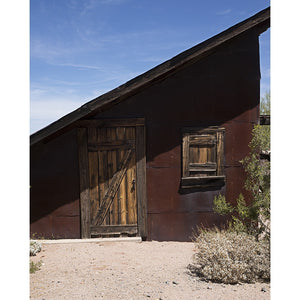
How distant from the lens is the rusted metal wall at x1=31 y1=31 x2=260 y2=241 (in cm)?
783

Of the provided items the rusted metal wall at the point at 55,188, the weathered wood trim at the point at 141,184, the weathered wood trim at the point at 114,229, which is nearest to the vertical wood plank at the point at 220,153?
the weathered wood trim at the point at 141,184

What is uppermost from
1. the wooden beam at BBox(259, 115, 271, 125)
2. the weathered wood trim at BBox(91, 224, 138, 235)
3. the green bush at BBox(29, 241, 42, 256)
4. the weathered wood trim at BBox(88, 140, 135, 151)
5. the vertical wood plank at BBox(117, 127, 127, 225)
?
the wooden beam at BBox(259, 115, 271, 125)

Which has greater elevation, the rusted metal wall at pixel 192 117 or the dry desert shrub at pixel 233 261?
the rusted metal wall at pixel 192 117

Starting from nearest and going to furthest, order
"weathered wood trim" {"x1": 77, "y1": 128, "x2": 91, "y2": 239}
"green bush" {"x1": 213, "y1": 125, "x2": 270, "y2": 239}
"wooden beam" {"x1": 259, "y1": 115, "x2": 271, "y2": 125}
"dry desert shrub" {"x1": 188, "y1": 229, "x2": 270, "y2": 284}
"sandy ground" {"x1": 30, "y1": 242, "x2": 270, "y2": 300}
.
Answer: "sandy ground" {"x1": 30, "y1": 242, "x2": 270, "y2": 300}, "dry desert shrub" {"x1": 188, "y1": 229, "x2": 270, "y2": 284}, "green bush" {"x1": 213, "y1": 125, "x2": 270, "y2": 239}, "weathered wood trim" {"x1": 77, "y1": 128, "x2": 91, "y2": 239}, "wooden beam" {"x1": 259, "y1": 115, "x2": 271, "y2": 125}

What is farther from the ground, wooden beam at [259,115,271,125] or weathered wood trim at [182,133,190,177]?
wooden beam at [259,115,271,125]

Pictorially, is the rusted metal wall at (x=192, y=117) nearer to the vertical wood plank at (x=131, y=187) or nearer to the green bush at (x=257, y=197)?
the vertical wood plank at (x=131, y=187)

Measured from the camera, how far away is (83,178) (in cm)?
783

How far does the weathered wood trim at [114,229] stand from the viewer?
7863mm

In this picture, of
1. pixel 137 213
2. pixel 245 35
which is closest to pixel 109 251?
pixel 137 213

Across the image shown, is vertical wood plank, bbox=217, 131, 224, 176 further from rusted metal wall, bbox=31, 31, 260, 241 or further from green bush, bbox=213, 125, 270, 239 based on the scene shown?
green bush, bbox=213, 125, 270, 239

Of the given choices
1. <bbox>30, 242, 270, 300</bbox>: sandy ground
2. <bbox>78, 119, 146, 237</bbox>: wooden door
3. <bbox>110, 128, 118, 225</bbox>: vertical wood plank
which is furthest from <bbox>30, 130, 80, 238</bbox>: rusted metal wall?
<bbox>110, 128, 118, 225</bbox>: vertical wood plank

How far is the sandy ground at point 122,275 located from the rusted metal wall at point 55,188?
2.00 feet

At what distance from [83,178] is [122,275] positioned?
3.04 m

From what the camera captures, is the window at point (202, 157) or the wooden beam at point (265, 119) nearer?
the window at point (202, 157)
